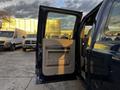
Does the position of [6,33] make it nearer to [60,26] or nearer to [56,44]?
[60,26]

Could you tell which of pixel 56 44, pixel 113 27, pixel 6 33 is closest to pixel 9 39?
pixel 6 33

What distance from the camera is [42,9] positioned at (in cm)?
521

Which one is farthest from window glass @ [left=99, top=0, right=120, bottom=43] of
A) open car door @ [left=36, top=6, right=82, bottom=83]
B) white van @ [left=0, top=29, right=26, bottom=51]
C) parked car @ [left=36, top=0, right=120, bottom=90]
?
white van @ [left=0, top=29, right=26, bottom=51]

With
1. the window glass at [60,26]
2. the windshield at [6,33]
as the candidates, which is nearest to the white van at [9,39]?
the windshield at [6,33]

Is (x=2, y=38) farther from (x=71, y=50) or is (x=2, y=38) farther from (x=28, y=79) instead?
(x=71, y=50)

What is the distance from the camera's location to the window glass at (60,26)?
18.2 feet

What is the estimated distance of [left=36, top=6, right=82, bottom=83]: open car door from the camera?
5.41 metres

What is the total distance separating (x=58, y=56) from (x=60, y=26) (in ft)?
2.31

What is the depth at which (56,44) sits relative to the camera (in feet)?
19.2

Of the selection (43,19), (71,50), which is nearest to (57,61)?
(71,50)

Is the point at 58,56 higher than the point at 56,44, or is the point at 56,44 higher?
the point at 56,44

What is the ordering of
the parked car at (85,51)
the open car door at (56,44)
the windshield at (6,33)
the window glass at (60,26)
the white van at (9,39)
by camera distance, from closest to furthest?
the parked car at (85,51) < the open car door at (56,44) < the window glass at (60,26) < the white van at (9,39) < the windshield at (6,33)

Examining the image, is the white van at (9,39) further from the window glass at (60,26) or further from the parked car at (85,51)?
the window glass at (60,26)

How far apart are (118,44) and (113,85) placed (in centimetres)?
41
